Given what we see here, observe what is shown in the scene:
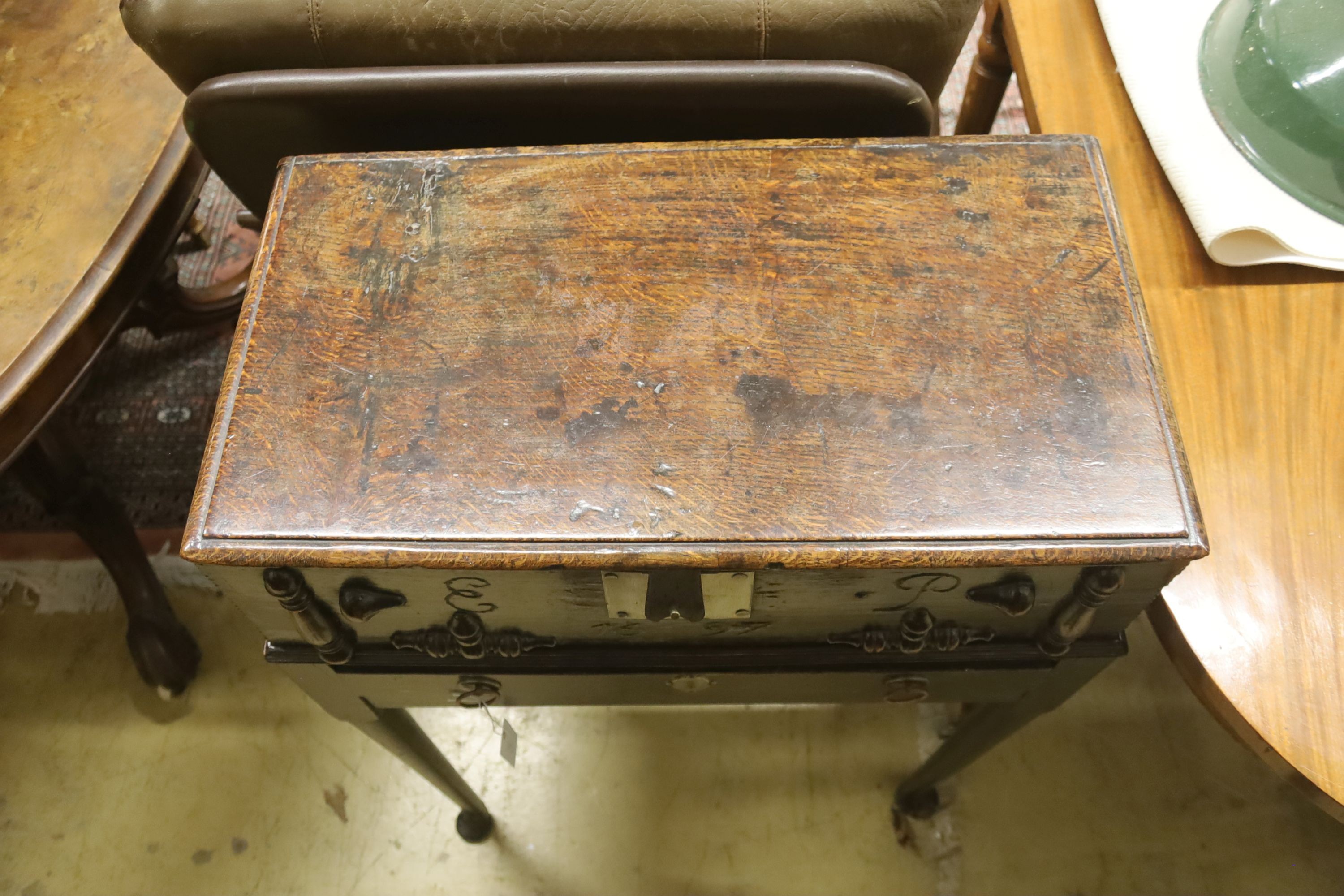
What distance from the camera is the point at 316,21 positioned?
35.7 inches

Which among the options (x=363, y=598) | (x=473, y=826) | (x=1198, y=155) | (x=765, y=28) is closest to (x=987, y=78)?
(x=1198, y=155)

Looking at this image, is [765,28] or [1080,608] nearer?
[1080,608]

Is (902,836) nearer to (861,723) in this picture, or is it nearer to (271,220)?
(861,723)

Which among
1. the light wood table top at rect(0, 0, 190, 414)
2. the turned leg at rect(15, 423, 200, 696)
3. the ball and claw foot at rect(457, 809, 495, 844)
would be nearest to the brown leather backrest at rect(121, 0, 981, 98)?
the light wood table top at rect(0, 0, 190, 414)

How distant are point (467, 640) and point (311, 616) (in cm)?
14

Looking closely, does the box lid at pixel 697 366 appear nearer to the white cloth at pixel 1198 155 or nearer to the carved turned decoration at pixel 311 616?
the carved turned decoration at pixel 311 616

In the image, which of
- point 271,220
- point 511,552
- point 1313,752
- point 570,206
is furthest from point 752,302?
point 1313,752

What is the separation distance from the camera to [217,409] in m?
0.79

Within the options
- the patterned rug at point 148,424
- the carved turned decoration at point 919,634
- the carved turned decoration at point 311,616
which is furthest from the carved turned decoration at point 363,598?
the patterned rug at point 148,424

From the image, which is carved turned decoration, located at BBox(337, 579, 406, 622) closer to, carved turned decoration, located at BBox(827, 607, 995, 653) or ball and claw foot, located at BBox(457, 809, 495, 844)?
carved turned decoration, located at BBox(827, 607, 995, 653)

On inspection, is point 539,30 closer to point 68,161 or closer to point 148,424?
point 68,161

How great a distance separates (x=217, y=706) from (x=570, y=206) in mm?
1233

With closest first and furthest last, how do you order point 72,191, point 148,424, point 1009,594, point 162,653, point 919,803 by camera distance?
point 1009,594
point 72,191
point 919,803
point 162,653
point 148,424

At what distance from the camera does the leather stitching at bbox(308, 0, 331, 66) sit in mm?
900
